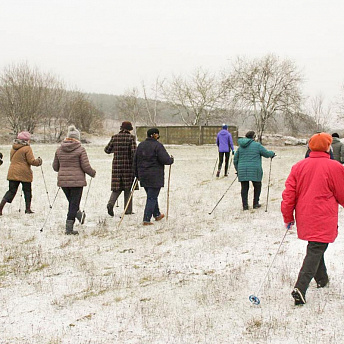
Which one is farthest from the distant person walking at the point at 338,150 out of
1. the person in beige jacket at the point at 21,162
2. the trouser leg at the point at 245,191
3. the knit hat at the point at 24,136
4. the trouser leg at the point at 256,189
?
the knit hat at the point at 24,136

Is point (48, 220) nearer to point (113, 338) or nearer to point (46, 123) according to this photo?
point (113, 338)

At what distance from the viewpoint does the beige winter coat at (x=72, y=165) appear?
739 cm

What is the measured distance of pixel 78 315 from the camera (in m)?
4.19

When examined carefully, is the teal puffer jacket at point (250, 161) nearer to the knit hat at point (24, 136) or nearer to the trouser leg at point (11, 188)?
the knit hat at point (24, 136)

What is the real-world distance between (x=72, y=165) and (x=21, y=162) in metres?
2.02

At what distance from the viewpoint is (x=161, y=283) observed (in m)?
4.99

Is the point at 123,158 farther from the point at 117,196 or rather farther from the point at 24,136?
the point at 24,136

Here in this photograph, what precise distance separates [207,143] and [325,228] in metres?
36.3

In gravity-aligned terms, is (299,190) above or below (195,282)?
above

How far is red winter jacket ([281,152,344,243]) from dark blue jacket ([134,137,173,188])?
395cm

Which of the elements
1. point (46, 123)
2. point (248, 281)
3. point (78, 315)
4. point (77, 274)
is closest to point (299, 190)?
point (248, 281)

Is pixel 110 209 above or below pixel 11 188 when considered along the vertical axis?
below

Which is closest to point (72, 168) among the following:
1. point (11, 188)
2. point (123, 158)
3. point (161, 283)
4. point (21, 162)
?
point (123, 158)

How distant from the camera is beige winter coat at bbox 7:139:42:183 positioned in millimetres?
8863
